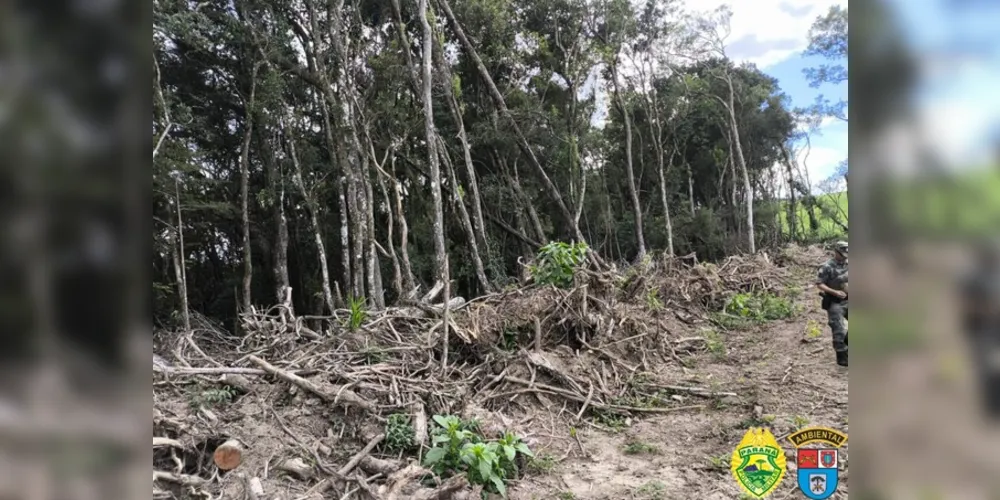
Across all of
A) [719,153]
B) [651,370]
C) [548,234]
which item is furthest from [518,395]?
[719,153]

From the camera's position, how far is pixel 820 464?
2283mm

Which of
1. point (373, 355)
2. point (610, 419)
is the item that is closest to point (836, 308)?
point (610, 419)

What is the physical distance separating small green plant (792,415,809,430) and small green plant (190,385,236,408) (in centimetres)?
483

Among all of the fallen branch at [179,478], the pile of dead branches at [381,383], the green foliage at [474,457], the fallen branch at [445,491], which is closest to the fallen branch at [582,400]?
the pile of dead branches at [381,383]

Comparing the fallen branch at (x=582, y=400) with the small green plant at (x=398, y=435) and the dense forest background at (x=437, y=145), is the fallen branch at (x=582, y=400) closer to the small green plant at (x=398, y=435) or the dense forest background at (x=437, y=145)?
the small green plant at (x=398, y=435)

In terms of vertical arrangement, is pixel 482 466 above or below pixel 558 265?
below

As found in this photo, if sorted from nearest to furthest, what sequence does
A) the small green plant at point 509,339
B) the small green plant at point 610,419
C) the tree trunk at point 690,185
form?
the small green plant at point 610,419 → the small green plant at point 509,339 → the tree trunk at point 690,185

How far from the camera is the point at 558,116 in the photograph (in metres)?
18.0

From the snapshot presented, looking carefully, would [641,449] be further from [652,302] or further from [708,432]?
[652,302]

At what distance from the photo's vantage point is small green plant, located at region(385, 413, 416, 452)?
13.1 ft

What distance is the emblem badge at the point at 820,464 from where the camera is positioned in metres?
2.27

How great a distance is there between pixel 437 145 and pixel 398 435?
7585 mm

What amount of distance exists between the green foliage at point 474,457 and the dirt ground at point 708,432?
18 cm
